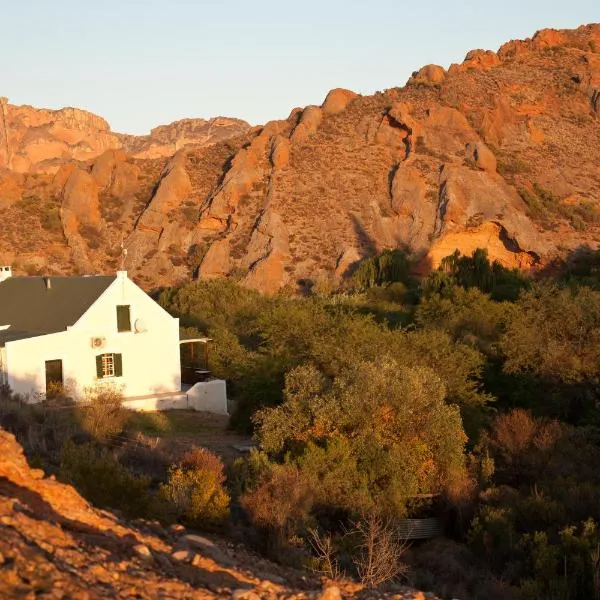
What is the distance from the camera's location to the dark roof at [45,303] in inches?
1005

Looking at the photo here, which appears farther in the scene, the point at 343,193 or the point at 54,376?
the point at 343,193

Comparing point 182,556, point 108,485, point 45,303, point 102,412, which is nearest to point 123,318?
point 45,303

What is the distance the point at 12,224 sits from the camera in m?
54.6

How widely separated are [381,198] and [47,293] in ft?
99.3

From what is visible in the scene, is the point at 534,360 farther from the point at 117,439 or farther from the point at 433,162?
the point at 433,162

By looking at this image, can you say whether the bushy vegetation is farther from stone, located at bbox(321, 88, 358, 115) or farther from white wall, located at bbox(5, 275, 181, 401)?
stone, located at bbox(321, 88, 358, 115)

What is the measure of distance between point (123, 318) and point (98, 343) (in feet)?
3.67

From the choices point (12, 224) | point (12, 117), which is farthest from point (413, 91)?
point (12, 117)

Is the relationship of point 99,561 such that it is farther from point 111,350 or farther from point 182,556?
point 111,350

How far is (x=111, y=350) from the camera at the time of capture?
25.6 metres

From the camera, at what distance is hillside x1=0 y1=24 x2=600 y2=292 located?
50844 mm

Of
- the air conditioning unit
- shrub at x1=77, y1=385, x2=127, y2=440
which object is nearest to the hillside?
the air conditioning unit

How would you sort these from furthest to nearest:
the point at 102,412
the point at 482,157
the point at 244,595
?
1. the point at 482,157
2. the point at 102,412
3. the point at 244,595

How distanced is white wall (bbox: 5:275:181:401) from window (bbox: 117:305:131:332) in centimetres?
12
